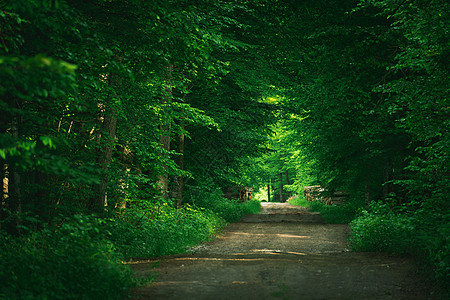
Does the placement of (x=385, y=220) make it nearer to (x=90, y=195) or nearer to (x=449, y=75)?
(x=449, y=75)

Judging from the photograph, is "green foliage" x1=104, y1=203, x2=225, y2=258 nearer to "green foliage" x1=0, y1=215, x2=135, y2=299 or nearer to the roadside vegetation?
the roadside vegetation

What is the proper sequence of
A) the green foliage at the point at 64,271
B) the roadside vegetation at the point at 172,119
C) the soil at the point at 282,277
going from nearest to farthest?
1. the green foliage at the point at 64,271
2. the roadside vegetation at the point at 172,119
3. the soil at the point at 282,277

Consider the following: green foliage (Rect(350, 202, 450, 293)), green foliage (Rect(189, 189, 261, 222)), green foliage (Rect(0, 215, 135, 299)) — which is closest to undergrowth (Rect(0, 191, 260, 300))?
green foliage (Rect(0, 215, 135, 299))

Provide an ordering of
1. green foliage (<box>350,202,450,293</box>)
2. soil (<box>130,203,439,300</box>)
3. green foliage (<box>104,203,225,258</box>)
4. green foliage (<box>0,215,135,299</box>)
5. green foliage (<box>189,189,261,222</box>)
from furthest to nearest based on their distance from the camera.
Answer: green foliage (<box>189,189,261,222</box>) → green foliage (<box>104,203,225,258</box>) → green foliage (<box>350,202,450,293</box>) → soil (<box>130,203,439,300</box>) → green foliage (<box>0,215,135,299</box>)

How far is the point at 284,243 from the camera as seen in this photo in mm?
13156

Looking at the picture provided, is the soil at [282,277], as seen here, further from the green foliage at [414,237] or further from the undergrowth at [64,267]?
the undergrowth at [64,267]

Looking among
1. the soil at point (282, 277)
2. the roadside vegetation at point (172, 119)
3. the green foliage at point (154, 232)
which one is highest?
the roadside vegetation at point (172, 119)

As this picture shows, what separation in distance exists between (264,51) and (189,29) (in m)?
8.78

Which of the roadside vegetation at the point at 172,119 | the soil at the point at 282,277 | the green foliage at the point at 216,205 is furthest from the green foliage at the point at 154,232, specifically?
the green foliage at the point at 216,205

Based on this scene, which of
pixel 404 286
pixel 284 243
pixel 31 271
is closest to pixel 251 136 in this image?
pixel 284 243

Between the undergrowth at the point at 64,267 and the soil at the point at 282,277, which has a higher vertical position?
the undergrowth at the point at 64,267

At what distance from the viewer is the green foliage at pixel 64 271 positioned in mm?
5172

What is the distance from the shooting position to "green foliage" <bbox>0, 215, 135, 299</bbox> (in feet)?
17.0

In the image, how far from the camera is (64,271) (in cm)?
561
